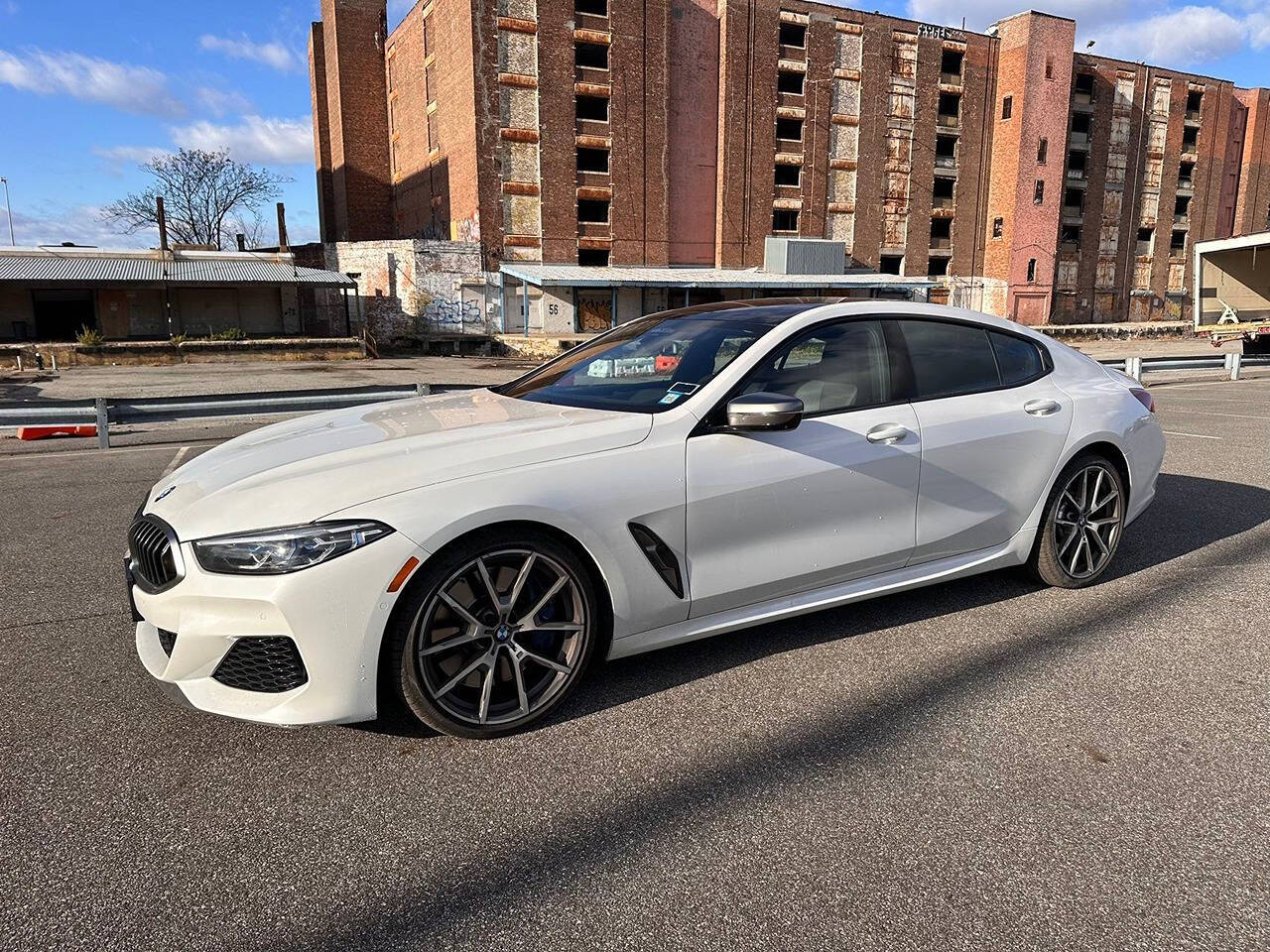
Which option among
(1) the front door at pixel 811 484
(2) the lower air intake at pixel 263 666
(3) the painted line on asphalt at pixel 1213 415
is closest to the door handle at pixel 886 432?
(1) the front door at pixel 811 484

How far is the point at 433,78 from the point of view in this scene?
43.6 m

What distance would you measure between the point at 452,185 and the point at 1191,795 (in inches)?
1716

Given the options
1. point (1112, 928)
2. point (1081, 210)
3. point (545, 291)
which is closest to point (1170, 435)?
point (1112, 928)

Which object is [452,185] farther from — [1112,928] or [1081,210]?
[1112,928]

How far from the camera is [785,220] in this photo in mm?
46031

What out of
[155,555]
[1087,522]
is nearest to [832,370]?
[1087,522]

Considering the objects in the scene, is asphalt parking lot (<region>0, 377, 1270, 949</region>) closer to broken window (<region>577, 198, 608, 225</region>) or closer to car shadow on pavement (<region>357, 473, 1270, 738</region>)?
car shadow on pavement (<region>357, 473, 1270, 738</region>)

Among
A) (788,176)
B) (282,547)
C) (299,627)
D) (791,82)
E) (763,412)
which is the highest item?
(791,82)

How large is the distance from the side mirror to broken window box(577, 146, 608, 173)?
40412mm

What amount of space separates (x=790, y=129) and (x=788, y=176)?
2.33 m

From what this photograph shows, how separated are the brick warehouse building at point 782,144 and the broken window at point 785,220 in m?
0.11

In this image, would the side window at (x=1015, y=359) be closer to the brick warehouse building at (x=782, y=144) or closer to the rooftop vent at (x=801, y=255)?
the brick warehouse building at (x=782, y=144)

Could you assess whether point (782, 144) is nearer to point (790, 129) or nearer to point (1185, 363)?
point (790, 129)

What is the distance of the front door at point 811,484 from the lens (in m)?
3.38
